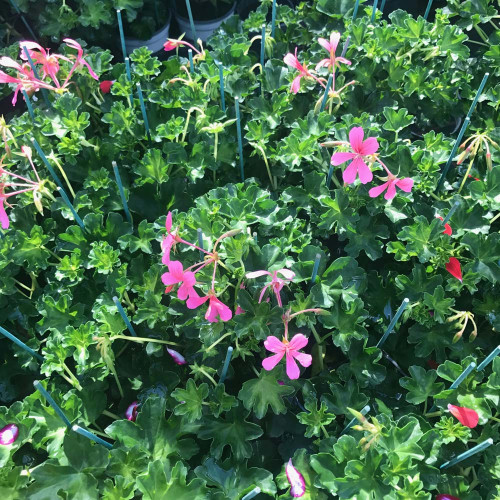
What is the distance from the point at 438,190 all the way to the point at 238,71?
70cm

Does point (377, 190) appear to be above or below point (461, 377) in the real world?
above

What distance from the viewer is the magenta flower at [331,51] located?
1488mm

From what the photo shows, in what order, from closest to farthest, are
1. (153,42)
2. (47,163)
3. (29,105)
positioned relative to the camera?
(47,163) < (29,105) < (153,42)

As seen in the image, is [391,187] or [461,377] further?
[391,187]

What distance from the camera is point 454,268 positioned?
1354mm

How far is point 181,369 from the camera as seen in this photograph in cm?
136

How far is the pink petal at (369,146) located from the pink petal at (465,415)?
1.94 feet

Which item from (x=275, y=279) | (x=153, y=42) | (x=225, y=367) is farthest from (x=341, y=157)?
(x=153, y=42)

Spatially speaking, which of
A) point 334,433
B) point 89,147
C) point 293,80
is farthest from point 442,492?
point 89,147

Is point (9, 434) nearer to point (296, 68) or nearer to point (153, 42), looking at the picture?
point (296, 68)

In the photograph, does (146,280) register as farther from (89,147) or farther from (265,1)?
(265,1)

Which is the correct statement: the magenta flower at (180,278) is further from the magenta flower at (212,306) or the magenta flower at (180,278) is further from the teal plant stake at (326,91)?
the teal plant stake at (326,91)

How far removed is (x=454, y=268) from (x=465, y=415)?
36cm

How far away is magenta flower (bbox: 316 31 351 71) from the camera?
149cm
